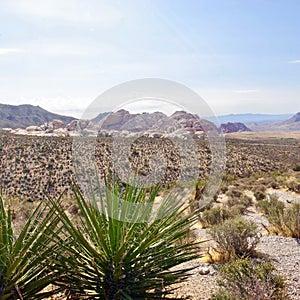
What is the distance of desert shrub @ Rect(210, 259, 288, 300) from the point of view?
416 cm

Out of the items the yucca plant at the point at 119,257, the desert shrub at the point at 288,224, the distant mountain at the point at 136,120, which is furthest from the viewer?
the desert shrub at the point at 288,224

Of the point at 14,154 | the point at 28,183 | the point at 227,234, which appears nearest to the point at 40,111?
the point at 14,154

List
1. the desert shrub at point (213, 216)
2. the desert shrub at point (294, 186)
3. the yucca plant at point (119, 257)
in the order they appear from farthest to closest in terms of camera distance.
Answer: the desert shrub at point (294, 186)
the desert shrub at point (213, 216)
the yucca plant at point (119, 257)

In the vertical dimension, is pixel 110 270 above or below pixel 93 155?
below

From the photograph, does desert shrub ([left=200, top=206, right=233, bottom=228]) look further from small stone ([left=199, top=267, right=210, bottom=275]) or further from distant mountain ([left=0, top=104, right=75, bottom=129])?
distant mountain ([left=0, top=104, right=75, bottom=129])

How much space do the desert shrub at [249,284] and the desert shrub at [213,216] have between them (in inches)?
243

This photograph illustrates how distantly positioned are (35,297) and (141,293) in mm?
919

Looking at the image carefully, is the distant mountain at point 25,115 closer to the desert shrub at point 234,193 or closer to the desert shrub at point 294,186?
the desert shrub at point 234,193

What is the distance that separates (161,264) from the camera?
3.44m

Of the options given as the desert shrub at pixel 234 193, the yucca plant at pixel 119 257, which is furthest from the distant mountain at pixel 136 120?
the desert shrub at pixel 234 193

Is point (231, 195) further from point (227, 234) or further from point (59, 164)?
point (59, 164)

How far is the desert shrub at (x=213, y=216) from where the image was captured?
36.6ft

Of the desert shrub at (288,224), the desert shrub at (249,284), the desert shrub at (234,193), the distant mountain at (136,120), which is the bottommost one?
the desert shrub at (234,193)

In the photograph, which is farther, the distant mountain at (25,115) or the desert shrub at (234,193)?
the distant mountain at (25,115)
